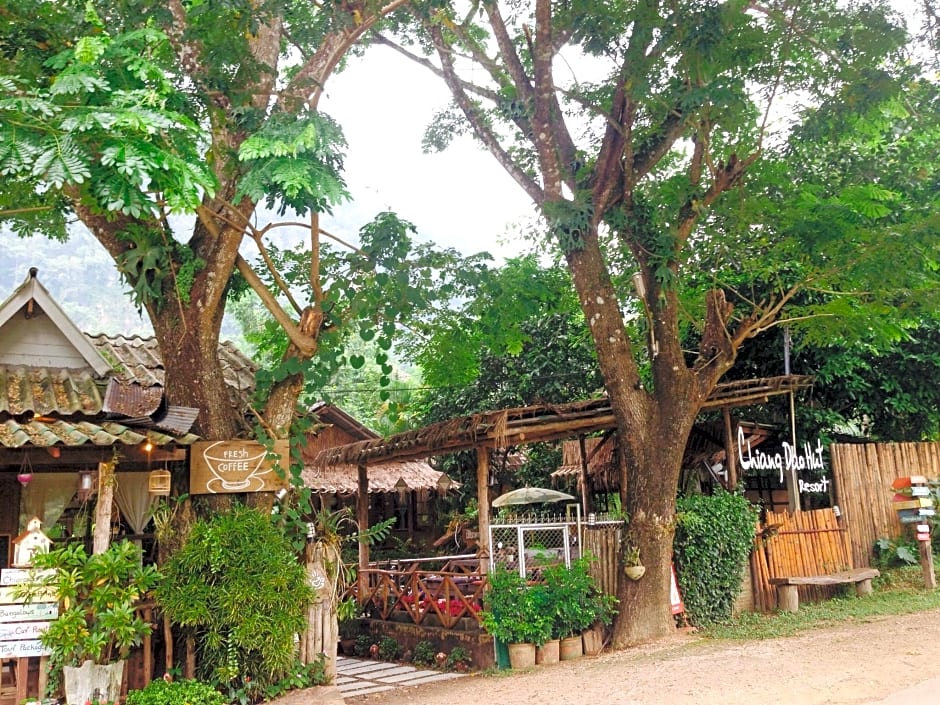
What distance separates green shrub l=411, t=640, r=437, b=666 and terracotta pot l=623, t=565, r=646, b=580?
3002 mm

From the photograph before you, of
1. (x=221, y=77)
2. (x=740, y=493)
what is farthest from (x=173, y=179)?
(x=740, y=493)

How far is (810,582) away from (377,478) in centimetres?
1045

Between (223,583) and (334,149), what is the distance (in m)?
4.06

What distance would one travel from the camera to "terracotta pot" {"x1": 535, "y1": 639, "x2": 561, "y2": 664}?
10.0 metres

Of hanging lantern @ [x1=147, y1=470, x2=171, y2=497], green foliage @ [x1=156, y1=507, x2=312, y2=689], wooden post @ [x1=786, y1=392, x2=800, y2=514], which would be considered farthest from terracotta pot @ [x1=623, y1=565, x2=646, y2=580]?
hanging lantern @ [x1=147, y1=470, x2=171, y2=497]

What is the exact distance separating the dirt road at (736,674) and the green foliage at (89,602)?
A: 9.86 ft

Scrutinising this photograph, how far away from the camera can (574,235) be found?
10680mm

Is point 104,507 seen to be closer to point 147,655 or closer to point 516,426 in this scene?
point 147,655

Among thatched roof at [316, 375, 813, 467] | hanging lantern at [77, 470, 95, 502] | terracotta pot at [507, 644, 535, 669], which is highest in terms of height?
thatched roof at [316, 375, 813, 467]

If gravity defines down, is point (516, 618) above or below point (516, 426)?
below

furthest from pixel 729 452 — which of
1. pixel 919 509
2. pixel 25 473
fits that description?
pixel 25 473

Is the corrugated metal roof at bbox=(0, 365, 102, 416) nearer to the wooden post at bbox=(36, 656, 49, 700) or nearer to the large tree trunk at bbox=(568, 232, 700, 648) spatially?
the wooden post at bbox=(36, 656, 49, 700)

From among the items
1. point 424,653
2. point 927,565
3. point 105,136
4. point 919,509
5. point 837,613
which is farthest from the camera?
point 919,509

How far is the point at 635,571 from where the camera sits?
10.3 meters
